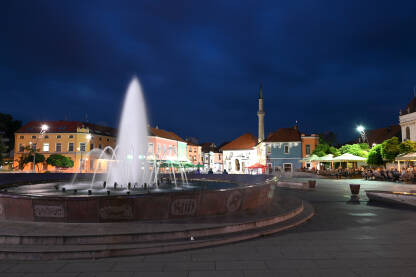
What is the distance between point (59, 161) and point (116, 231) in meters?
47.9

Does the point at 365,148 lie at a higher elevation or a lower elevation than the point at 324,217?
higher

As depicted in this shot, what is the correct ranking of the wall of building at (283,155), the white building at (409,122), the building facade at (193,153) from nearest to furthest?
the white building at (409,122)
the wall of building at (283,155)
the building facade at (193,153)

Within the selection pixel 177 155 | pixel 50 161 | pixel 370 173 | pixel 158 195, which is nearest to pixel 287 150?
pixel 370 173

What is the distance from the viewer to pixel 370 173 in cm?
3184

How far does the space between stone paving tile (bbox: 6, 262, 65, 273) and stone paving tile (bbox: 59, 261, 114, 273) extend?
0.14 metres

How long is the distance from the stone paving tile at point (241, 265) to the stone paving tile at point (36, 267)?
2.85 metres

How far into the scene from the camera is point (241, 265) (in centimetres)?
517

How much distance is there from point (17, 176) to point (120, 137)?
9606mm

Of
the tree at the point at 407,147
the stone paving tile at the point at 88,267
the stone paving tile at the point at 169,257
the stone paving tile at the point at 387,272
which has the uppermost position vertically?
the tree at the point at 407,147

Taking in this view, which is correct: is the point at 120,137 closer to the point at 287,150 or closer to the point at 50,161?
the point at 50,161

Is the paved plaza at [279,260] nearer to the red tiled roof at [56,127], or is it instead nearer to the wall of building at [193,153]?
the red tiled roof at [56,127]

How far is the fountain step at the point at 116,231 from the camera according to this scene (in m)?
5.80

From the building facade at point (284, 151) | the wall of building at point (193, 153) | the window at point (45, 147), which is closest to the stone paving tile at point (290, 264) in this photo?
the building facade at point (284, 151)

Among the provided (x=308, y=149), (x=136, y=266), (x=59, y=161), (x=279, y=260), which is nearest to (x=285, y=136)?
(x=308, y=149)
